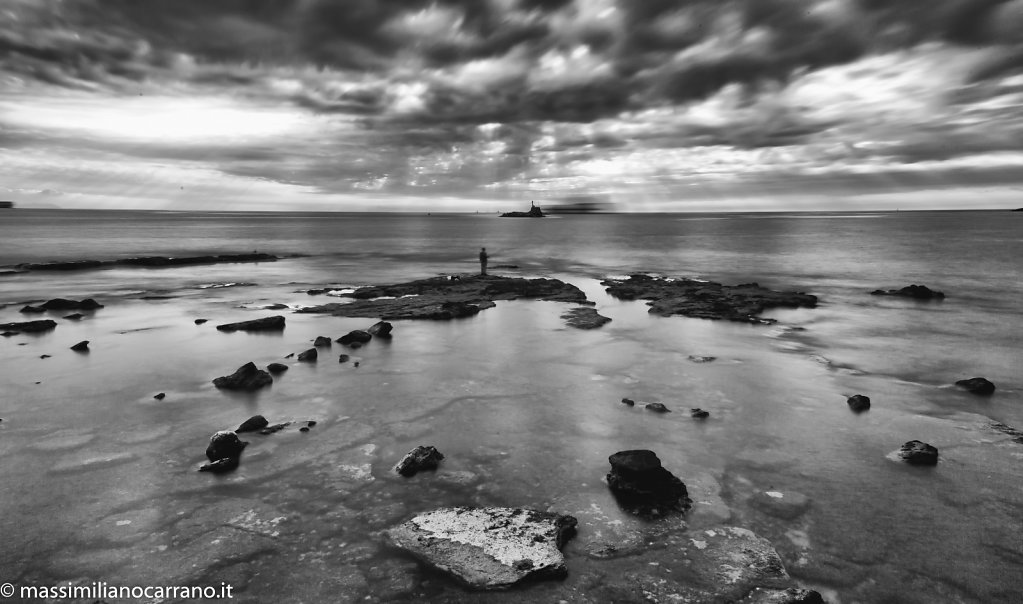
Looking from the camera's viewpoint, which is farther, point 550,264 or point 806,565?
point 550,264

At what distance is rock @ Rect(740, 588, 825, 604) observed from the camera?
19.7 ft

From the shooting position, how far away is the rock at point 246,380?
1370 centimetres

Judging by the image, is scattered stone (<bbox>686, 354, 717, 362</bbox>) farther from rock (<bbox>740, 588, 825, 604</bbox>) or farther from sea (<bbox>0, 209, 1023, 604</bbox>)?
rock (<bbox>740, 588, 825, 604</bbox>)

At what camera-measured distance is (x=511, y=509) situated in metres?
7.87

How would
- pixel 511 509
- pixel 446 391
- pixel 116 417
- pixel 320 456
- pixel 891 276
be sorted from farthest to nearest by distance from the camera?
pixel 891 276, pixel 446 391, pixel 116 417, pixel 320 456, pixel 511 509

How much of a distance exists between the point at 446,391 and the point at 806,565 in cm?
905

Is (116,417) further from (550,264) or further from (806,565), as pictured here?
(550,264)

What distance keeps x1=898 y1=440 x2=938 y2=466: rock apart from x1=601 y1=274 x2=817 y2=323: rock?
45.4 ft

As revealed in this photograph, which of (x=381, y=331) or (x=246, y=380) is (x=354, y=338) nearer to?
(x=381, y=331)

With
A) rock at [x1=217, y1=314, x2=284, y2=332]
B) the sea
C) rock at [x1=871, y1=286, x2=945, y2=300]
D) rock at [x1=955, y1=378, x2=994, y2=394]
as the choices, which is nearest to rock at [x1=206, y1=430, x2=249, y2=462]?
the sea

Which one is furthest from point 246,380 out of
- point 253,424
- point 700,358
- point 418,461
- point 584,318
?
point 584,318

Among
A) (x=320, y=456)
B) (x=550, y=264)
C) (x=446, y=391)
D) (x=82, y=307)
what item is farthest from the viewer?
(x=550, y=264)

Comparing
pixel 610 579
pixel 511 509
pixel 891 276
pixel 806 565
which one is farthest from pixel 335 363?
pixel 891 276

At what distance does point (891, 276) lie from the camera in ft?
152
